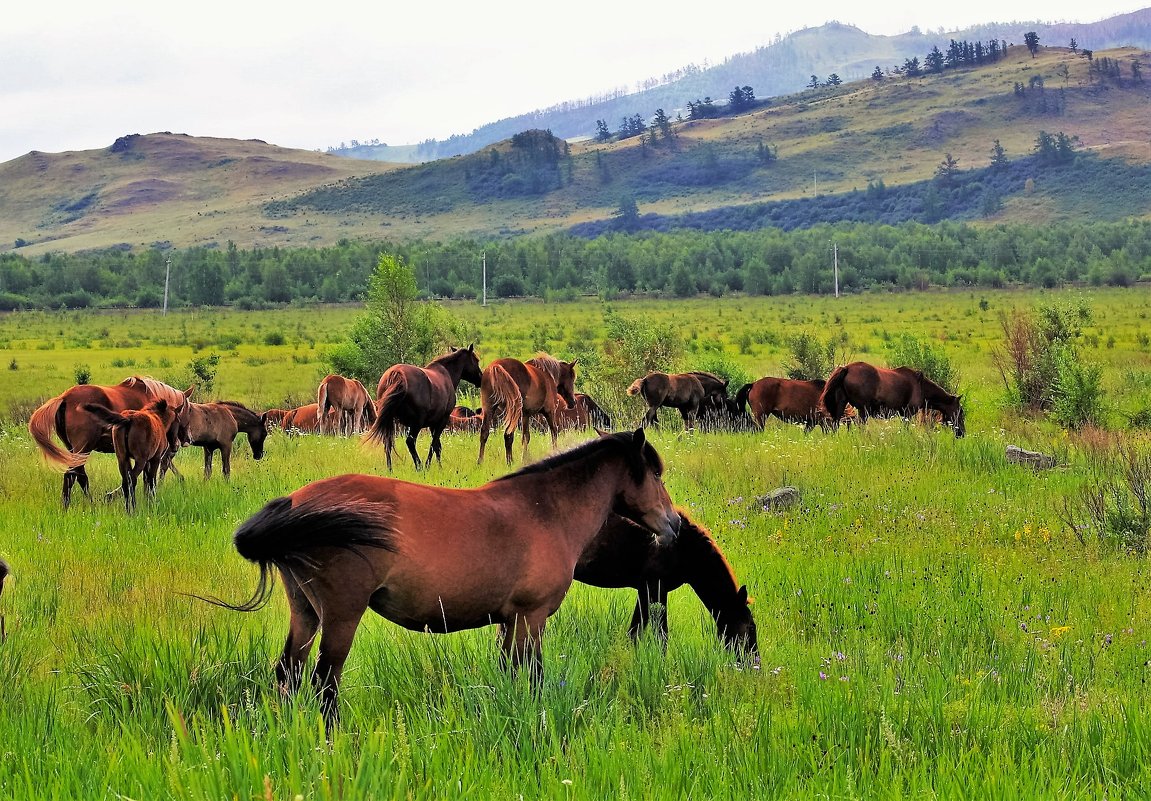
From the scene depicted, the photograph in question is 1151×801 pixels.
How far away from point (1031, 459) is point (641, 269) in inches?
4374

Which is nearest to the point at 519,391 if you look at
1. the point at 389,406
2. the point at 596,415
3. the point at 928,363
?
the point at 389,406

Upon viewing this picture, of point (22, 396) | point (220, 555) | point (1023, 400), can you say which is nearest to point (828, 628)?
point (220, 555)

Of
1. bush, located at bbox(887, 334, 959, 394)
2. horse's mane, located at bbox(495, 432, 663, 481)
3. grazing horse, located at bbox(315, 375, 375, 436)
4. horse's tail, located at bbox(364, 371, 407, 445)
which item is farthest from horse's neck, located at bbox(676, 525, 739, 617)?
bush, located at bbox(887, 334, 959, 394)

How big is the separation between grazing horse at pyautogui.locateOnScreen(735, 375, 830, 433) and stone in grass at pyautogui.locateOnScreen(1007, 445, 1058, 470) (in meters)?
7.23

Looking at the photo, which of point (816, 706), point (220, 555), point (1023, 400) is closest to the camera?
point (816, 706)

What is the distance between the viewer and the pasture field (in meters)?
4.27

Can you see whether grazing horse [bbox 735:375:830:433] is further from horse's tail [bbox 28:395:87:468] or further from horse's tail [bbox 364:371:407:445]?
horse's tail [bbox 28:395:87:468]

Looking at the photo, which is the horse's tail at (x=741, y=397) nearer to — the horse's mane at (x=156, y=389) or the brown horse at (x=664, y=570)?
the horse's mane at (x=156, y=389)

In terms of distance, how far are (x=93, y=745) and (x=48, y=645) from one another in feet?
8.46

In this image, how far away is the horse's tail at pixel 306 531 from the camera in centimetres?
495

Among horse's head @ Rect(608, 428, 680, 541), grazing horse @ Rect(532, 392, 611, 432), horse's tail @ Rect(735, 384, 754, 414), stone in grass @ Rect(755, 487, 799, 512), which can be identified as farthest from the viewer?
horse's tail @ Rect(735, 384, 754, 414)

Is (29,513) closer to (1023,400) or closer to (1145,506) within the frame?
(1145,506)

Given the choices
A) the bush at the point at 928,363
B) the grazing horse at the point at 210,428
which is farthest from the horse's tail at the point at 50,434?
the bush at the point at 928,363

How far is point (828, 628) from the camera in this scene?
7.58 meters
